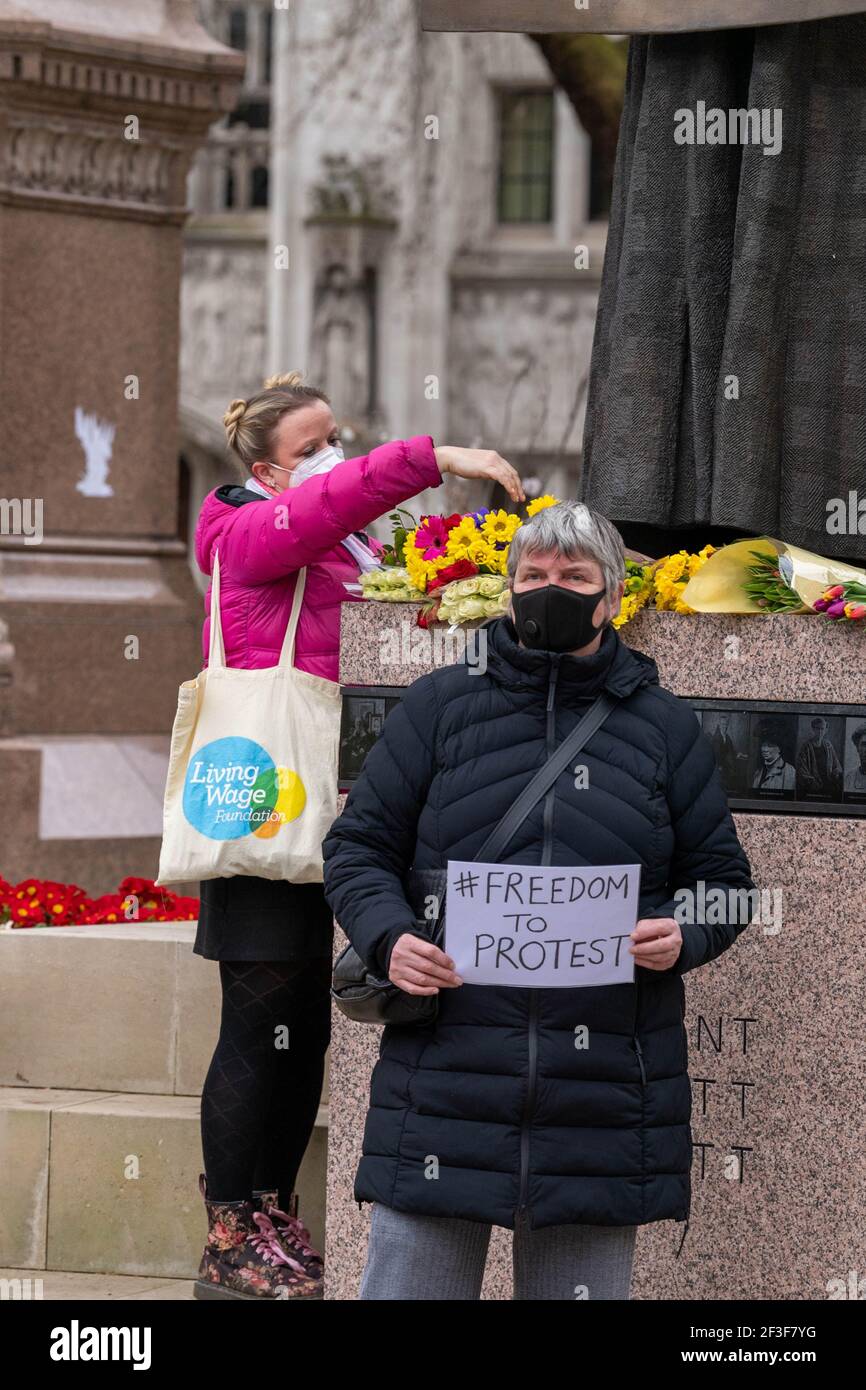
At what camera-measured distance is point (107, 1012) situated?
6793 mm

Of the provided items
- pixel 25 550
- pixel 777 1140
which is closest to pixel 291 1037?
pixel 777 1140

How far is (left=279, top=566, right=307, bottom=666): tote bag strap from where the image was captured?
215 inches

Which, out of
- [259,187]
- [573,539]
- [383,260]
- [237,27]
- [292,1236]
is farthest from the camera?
[259,187]

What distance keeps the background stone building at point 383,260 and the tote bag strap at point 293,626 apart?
25912 mm

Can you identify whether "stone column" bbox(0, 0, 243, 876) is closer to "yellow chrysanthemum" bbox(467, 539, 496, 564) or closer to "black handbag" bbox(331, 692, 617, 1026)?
"yellow chrysanthemum" bbox(467, 539, 496, 564)

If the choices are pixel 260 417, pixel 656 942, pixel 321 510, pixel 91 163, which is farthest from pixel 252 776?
pixel 91 163

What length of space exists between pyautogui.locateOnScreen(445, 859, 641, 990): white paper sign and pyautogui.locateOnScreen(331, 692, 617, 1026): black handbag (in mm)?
46

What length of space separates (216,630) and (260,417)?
49 cm

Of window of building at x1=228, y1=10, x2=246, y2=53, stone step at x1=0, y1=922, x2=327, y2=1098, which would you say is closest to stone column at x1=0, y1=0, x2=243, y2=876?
stone step at x1=0, y1=922, x2=327, y2=1098

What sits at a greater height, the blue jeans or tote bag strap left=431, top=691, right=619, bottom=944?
tote bag strap left=431, top=691, right=619, bottom=944

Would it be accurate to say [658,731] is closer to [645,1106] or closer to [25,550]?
[645,1106]

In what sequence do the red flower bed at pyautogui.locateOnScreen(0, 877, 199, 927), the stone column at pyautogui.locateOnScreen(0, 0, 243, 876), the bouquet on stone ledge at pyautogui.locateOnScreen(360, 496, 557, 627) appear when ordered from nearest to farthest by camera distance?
the bouquet on stone ledge at pyautogui.locateOnScreen(360, 496, 557, 627) → the red flower bed at pyautogui.locateOnScreen(0, 877, 199, 927) → the stone column at pyautogui.locateOnScreen(0, 0, 243, 876)

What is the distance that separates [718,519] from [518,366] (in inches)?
1076

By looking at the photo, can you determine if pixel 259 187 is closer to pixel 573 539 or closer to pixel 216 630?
pixel 216 630
